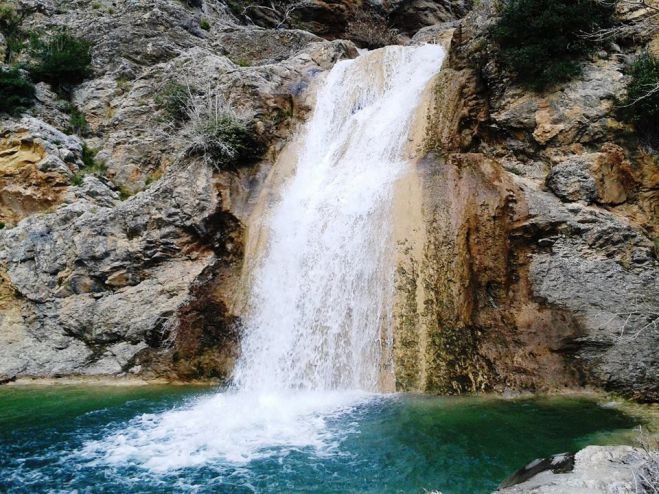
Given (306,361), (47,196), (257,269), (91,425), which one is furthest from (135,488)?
(47,196)

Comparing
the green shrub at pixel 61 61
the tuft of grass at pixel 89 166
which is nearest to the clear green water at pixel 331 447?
the tuft of grass at pixel 89 166

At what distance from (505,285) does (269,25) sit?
2632cm

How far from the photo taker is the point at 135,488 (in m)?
6.66

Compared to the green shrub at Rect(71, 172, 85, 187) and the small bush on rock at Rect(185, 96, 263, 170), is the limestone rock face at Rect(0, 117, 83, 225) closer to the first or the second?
the green shrub at Rect(71, 172, 85, 187)

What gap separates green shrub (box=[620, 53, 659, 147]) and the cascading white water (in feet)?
18.0

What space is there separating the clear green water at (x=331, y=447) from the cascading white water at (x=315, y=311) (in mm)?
87

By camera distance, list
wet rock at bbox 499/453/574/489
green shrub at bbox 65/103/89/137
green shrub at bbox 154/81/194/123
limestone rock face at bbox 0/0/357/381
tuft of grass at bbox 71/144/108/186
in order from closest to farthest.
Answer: wet rock at bbox 499/453/574/489
limestone rock face at bbox 0/0/357/381
tuft of grass at bbox 71/144/108/186
green shrub at bbox 154/81/194/123
green shrub at bbox 65/103/89/137

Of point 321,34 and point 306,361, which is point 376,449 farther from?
point 321,34

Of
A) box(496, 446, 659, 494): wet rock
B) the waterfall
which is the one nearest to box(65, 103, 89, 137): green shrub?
the waterfall

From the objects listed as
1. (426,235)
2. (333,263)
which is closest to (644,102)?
(426,235)

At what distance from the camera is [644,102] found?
36.9 ft

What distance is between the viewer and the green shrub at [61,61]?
21.5 m

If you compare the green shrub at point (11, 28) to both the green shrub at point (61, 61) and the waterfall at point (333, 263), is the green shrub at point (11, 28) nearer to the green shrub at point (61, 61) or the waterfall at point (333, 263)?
the green shrub at point (61, 61)

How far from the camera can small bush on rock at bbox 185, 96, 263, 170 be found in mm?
15039
